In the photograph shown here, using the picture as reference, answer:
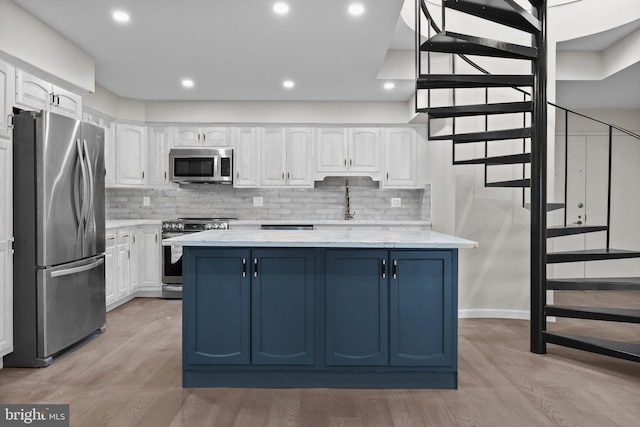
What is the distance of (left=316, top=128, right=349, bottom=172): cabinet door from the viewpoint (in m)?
6.00

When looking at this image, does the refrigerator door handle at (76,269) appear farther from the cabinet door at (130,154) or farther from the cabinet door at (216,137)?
the cabinet door at (216,137)

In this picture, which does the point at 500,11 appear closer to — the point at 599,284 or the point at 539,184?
the point at 539,184

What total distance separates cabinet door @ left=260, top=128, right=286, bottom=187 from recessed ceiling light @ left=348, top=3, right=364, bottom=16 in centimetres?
279

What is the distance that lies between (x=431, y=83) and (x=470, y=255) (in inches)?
75.1

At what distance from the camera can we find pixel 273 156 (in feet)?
19.7

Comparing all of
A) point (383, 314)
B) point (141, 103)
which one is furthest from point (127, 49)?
point (383, 314)

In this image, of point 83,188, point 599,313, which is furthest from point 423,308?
point 83,188

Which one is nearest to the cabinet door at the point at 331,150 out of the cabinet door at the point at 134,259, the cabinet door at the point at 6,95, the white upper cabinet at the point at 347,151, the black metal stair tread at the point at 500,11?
the white upper cabinet at the point at 347,151

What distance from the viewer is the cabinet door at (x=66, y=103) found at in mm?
3717

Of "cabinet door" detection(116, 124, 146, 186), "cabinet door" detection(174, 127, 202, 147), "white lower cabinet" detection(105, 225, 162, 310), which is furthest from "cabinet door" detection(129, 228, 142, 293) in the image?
"cabinet door" detection(174, 127, 202, 147)

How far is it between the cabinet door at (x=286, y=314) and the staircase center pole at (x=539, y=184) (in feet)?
6.30

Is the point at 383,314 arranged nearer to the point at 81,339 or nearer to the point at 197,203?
the point at 81,339

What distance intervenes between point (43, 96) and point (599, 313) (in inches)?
181

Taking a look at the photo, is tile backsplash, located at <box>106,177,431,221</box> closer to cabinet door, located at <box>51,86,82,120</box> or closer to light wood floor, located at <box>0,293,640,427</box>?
cabinet door, located at <box>51,86,82,120</box>
